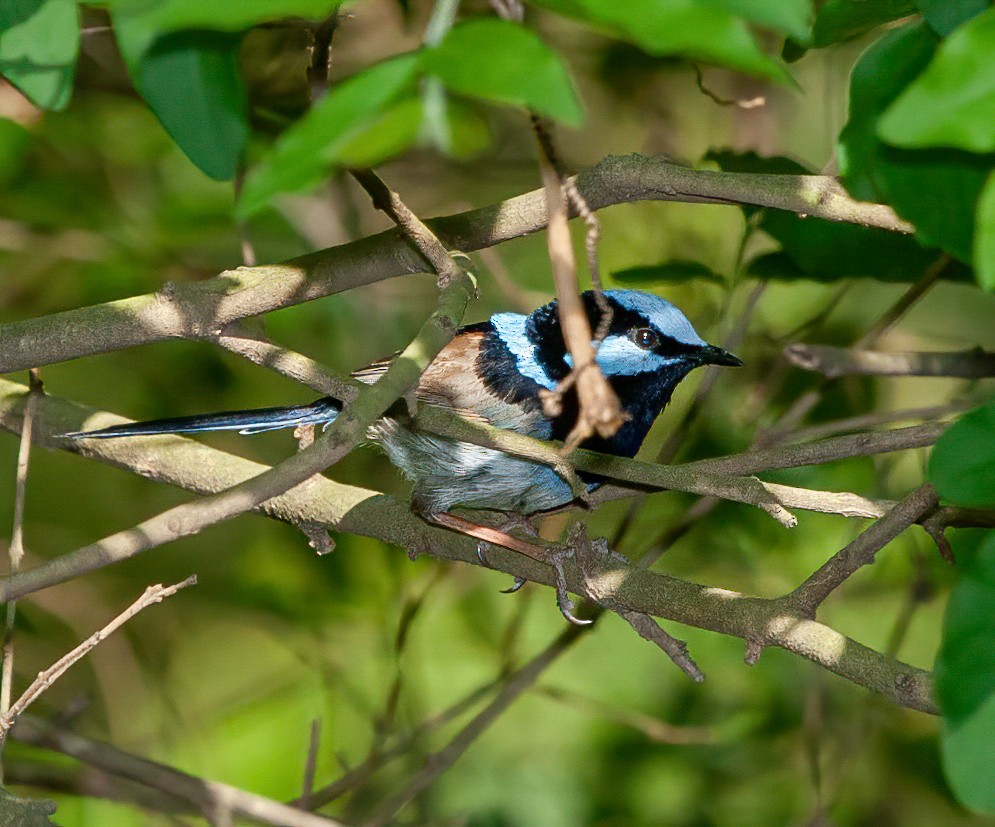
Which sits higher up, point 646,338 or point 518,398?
point 646,338

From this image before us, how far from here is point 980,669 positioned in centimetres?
167

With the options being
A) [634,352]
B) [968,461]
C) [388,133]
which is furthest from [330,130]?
[634,352]

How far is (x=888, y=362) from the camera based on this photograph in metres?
3.73

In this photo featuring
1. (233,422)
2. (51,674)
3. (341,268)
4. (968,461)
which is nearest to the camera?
(968,461)

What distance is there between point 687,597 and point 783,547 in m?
2.15

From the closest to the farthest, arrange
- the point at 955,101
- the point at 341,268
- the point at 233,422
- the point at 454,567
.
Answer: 1. the point at 955,101
2. the point at 341,268
3. the point at 233,422
4. the point at 454,567

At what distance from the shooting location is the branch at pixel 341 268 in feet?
9.09

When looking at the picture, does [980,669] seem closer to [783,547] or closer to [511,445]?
[511,445]

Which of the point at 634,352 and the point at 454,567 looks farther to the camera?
the point at 454,567

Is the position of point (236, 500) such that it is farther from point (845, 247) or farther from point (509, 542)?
point (845, 247)

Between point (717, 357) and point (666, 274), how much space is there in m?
0.35

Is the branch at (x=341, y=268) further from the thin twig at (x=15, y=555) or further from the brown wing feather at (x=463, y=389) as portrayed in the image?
the brown wing feather at (x=463, y=389)

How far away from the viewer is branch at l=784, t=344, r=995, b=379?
3553 millimetres

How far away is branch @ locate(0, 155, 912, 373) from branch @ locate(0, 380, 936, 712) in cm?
58
